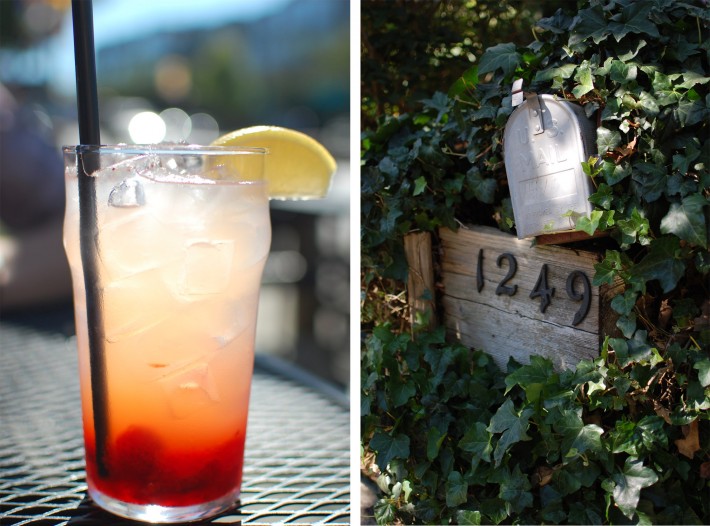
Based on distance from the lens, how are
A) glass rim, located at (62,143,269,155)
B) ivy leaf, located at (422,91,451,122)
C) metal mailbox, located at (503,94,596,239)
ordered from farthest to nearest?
ivy leaf, located at (422,91,451,122), metal mailbox, located at (503,94,596,239), glass rim, located at (62,143,269,155)

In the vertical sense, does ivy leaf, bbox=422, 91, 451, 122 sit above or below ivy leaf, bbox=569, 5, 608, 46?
below

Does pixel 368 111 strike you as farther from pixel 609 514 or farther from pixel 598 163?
pixel 609 514

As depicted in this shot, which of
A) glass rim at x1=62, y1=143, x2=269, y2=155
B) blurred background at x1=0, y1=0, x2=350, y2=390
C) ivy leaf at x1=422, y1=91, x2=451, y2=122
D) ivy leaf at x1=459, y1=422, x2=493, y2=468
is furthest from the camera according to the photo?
blurred background at x1=0, y1=0, x2=350, y2=390

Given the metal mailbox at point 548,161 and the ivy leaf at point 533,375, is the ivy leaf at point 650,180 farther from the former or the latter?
the ivy leaf at point 533,375

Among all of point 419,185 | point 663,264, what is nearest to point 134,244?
point 419,185

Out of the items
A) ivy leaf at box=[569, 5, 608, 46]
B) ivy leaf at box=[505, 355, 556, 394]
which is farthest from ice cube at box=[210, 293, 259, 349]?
ivy leaf at box=[569, 5, 608, 46]

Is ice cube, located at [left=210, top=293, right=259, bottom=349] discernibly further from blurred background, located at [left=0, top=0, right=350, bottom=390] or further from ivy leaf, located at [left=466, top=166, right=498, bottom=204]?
blurred background, located at [left=0, top=0, right=350, bottom=390]

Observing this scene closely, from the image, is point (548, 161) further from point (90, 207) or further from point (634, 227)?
point (90, 207)

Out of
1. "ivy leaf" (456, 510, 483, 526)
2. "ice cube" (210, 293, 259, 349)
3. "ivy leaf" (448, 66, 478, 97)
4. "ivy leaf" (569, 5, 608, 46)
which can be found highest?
"ivy leaf" (569, 5, 608, 46)

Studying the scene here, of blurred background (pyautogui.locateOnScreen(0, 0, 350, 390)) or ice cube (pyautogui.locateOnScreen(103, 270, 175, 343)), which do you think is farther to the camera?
blurred background (pyautogui.locateOnScreen(0, 0, 350, 390))
